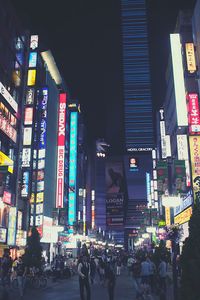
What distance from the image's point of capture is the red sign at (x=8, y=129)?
33.8 m

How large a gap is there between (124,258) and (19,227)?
2106 centimetres

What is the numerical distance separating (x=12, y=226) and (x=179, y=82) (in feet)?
73.3

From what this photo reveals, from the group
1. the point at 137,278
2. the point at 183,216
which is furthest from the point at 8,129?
the point at 137,278

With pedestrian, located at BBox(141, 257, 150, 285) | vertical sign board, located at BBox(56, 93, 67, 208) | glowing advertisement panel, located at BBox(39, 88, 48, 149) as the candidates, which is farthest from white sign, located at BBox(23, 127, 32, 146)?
pedestrian, located at BBox(141, 257, 150, 285)

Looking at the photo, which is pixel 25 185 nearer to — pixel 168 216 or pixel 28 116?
pixel 28 116

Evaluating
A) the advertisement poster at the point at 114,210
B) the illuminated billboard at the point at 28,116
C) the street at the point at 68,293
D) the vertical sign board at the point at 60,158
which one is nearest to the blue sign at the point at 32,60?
the illuminated billboard at the point at 28,116

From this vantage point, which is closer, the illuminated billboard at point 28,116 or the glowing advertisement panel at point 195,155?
the glowing advertisement panel at point 195,155

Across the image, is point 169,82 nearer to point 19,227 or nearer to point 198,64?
point 198,64

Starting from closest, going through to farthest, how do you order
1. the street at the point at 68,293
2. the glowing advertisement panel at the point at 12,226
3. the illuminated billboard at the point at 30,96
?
the street at the point at 68,293, the glowing advertisement panel at the point at 12,226, the illuminated billboard at the point at 30,96

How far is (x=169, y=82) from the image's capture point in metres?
58.1

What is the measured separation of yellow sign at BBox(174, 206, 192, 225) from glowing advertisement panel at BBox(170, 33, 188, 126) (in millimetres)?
9365

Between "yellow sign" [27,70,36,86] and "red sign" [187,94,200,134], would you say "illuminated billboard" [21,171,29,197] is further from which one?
"red sign" [187,94,200,134]

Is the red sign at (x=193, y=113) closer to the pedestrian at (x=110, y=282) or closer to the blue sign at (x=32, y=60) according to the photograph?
the blue sign at (x=32, y=60)

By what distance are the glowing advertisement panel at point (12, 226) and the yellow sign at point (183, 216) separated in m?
17.6
